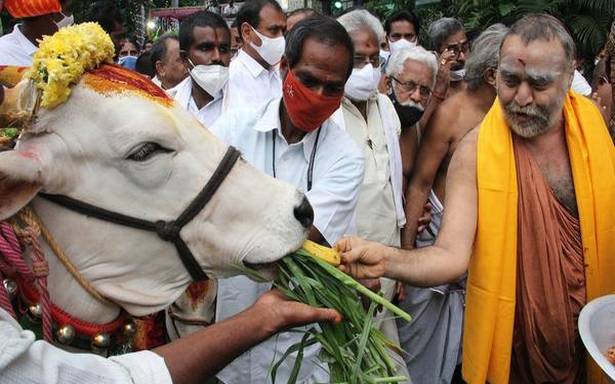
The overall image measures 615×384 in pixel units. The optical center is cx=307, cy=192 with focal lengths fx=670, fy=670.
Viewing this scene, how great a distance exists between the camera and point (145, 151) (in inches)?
74.5

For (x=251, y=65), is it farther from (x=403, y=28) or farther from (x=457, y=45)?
(x=403, y=28)

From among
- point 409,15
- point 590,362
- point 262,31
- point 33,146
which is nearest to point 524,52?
point 590,362

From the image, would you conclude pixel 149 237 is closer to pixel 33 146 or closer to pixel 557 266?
pixel 33 146

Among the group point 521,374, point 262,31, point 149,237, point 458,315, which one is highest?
point 149,237

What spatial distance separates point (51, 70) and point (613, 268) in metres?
2.47

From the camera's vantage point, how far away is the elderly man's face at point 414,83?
13.9ft

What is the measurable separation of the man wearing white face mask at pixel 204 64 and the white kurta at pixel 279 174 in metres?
1.71

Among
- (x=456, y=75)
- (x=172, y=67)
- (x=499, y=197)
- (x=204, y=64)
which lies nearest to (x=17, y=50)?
(x=204, y=64)

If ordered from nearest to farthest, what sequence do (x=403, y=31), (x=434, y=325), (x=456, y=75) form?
(x=434, y=325)
(x=456, y=75)
(x=403, y=31)

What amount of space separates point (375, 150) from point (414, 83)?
0.76 m

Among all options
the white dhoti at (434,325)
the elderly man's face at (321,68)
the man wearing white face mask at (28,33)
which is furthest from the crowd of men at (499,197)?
the man wearing white face mask at (28,33)

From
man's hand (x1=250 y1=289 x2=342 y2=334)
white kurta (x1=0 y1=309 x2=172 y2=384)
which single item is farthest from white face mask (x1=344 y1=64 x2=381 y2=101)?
white kurta (x1=0 y1=309 x2=172 y2=384)

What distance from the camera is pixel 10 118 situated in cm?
188

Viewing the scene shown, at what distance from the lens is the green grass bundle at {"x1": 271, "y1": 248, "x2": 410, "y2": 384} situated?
6.59 feet
